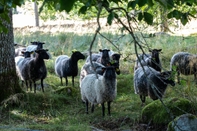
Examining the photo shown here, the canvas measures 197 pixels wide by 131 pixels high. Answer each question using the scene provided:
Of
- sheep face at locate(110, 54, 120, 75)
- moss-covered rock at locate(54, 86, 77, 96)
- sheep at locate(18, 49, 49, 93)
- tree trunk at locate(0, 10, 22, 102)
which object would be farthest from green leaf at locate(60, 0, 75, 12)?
sheep at locate(18, 49, 49, 93)

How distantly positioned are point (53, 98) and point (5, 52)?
1.74m

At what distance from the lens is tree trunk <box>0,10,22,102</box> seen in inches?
336

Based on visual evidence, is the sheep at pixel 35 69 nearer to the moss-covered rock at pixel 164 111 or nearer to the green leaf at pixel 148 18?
the moss-covered rock at pixel 164 111

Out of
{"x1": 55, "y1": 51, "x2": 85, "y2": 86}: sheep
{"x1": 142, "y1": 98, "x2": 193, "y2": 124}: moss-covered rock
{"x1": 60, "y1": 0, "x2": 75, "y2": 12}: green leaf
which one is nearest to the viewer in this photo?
{"x1": 60, "y1": 0, "x2": 75, "y2": 12}: green leaf

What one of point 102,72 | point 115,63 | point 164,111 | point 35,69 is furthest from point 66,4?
point 35,69

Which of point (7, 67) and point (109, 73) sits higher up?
point (7, 67)

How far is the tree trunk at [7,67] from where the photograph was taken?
854cm

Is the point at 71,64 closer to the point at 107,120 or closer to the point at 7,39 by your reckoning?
the point at 7,39

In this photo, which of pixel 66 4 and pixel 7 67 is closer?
pixel 66 4

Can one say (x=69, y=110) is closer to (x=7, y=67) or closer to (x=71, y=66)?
(x=7, y=67)

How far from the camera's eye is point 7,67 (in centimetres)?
870

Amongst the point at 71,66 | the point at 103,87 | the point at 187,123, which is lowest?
the point at 187,123

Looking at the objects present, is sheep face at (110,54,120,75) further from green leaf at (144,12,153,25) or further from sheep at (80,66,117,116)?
green leaf at (144,12,153,25)

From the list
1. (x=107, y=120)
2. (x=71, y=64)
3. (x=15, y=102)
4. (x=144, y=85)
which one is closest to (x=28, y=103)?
(x=15, y=102)
